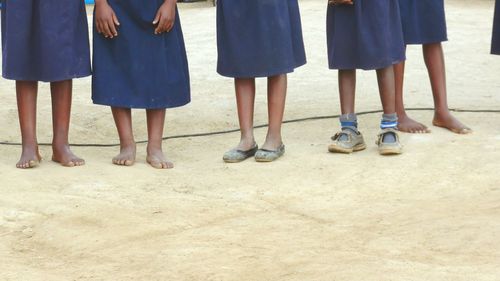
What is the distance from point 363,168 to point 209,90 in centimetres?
263

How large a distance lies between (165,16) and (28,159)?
3.38 feet

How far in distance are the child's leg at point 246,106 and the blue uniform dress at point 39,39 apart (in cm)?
92

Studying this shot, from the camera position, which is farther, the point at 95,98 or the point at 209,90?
the point at 209,90

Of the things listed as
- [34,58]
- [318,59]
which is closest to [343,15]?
[34,58]

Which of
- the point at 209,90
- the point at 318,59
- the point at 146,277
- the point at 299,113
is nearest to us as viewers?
the point at 146,277

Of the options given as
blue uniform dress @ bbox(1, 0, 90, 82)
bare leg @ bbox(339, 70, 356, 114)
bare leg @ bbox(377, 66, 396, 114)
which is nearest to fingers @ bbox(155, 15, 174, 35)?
blue uniform dress @ bbox(1, 0, 90, 82)

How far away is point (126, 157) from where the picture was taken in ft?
17.2

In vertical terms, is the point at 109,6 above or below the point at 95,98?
above

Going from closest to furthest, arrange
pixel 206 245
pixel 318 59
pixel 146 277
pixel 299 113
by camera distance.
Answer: pixel 146 277, pixel 206 245, pixel 299 113, pixel 318 59

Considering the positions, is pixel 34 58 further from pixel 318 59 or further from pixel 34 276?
pixel 318 59

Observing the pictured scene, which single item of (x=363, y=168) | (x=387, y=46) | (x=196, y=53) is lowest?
(x=196, y=53)

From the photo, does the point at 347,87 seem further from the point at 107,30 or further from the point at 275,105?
the point at 107,30

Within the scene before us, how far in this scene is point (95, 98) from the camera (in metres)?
5.25

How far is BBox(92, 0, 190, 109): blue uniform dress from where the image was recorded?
5.19 metres
